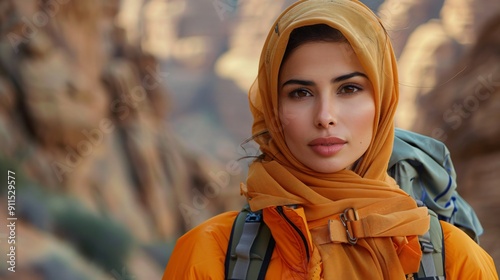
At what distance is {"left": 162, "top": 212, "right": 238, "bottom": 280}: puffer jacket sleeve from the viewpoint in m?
1.31

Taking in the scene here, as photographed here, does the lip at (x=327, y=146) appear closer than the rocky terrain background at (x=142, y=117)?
Yes

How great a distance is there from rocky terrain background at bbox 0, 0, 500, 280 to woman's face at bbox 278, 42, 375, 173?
1750 millimetres

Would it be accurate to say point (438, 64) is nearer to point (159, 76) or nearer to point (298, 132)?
point (159, 76)

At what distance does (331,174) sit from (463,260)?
266 mm

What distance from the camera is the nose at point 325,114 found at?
130 cm

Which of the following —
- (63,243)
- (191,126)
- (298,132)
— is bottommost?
(298,132)

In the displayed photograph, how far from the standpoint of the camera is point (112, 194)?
3412mm

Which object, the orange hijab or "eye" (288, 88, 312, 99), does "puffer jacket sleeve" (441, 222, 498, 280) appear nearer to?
the orange hijab

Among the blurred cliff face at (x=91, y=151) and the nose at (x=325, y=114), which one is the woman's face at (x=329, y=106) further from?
the blurred cliff face at (x=91, y=151)

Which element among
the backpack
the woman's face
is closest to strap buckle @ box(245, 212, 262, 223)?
the backpack

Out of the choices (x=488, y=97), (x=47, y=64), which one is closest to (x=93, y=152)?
(x=47, y=64)

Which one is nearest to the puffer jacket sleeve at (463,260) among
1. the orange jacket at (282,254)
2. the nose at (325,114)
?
the orange jacket at (282,254)

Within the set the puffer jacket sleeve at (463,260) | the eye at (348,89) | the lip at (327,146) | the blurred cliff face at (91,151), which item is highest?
the blurred cliff face at (91,151)

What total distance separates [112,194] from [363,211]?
7.33 ft
